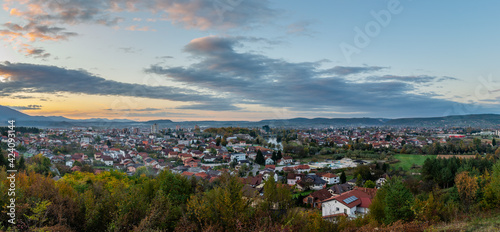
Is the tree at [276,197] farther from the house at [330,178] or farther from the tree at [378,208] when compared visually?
the house at [330,178]

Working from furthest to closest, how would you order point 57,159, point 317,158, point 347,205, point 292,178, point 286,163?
point 317,158 → point 286,163 → point 57,159 → point 292,178 → point 347,205

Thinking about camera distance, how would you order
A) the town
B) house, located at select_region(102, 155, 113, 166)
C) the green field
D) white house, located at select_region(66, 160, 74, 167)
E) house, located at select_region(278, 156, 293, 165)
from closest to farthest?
the town < white house, located at select_region(66, 160, 74, 167) < the green field < house, located at select_region(102, 155, 113, 166) < house, located at select_region(278, 156, 293, 165)

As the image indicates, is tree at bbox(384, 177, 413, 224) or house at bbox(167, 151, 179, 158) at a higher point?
tree at bbox(384, 177, 413, 224)

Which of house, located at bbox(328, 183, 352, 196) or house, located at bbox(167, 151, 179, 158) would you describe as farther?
house, located at bbox(167, 151, 179, 158)

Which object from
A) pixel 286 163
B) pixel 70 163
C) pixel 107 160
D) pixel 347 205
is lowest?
A: pixel 286 163

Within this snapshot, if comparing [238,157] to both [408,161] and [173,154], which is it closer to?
[173,154]

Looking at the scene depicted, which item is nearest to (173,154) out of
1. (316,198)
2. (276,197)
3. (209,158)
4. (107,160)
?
(209,158)

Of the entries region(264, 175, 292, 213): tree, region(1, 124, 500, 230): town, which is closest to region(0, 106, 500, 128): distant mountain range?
region(1, 124, 500, 230): town

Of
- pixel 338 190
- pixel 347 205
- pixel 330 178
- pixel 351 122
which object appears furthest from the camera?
pixel 351 122

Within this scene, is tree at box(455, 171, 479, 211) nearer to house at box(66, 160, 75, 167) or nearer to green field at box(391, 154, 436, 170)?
green field at box(391, 154, 436, 170)

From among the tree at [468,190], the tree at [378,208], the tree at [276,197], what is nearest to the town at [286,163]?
the tree at [468,190]

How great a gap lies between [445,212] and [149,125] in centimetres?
12517

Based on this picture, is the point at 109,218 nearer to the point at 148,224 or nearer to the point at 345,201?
the point at 148,224

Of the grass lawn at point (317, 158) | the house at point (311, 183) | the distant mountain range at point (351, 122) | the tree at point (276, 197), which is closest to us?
the tree at point (276, 197)
